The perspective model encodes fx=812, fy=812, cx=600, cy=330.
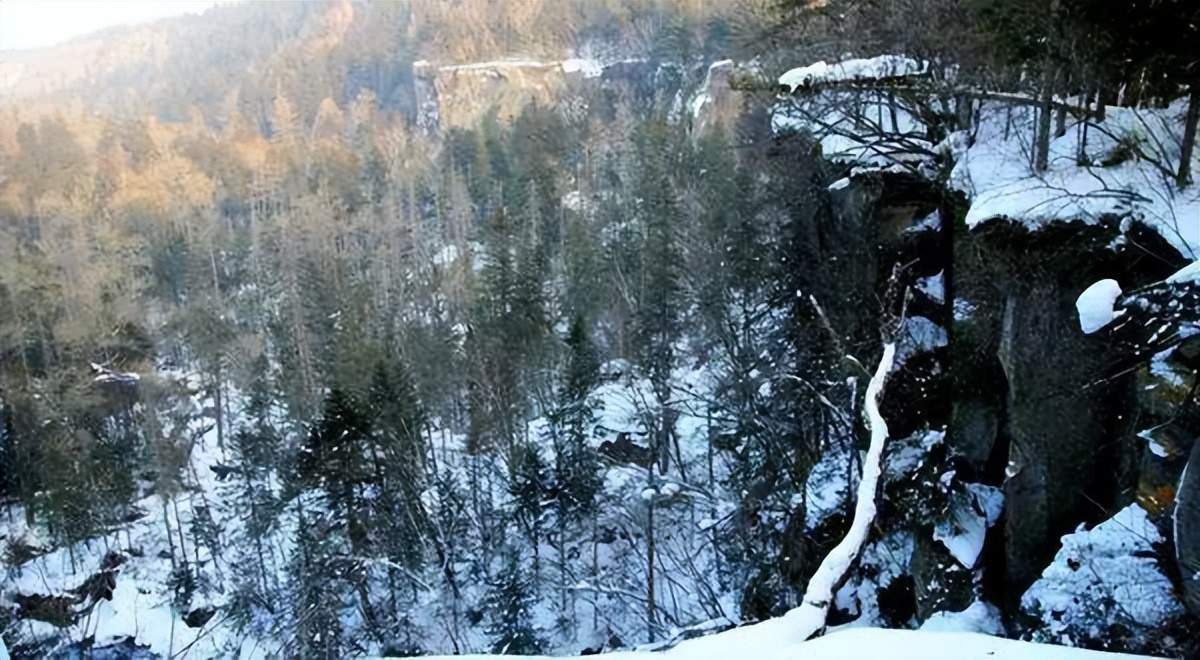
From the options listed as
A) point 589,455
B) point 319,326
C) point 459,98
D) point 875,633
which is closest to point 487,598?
point 589,455

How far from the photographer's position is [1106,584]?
496 centimetres

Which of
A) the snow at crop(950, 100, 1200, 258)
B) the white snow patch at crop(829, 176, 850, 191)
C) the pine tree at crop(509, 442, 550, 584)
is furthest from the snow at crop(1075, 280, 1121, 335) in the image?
the pine tree at crop(509, 442, 550, 584)

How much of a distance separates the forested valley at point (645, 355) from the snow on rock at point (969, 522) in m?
0.05

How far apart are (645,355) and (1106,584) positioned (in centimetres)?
1690

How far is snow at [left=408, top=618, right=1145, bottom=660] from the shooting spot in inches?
93.4

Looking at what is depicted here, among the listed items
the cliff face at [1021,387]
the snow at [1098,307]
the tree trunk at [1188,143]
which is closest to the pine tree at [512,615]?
the cliff face at [1021,387]

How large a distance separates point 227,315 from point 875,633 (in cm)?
3205

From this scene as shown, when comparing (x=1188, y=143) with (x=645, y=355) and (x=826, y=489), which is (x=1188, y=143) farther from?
(x=645, y=355)

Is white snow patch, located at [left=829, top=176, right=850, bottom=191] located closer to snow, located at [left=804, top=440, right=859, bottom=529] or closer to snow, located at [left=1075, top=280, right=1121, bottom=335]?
snow, located at [left=804, top=440, right=859, bottom=529]

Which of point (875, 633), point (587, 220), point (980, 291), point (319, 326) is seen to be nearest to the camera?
point (875, 633)

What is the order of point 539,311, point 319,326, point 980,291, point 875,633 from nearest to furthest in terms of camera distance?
point 875,633 < point 980,291 < point 539,311 < point 319,326

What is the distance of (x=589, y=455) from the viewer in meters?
17.9

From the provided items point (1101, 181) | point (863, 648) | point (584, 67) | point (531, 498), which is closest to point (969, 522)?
point (1101, 181)

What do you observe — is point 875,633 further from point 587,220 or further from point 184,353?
point 184,353
